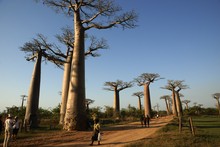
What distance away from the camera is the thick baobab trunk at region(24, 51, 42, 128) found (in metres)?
12.0

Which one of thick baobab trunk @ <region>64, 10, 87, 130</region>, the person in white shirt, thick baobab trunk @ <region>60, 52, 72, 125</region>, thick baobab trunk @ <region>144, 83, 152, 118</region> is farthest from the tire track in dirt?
thick baobab trunk @ <region>144, 83, 152, 118</region>

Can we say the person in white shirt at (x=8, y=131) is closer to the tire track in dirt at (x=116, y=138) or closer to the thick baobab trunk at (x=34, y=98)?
the tire track in dirt at (x=116, y=138)

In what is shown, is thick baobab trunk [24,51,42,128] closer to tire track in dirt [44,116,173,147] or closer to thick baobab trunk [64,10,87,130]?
thick baobab trunk [64,10,87,130]

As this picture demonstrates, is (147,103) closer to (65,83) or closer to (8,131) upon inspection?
Answer: (65,83)

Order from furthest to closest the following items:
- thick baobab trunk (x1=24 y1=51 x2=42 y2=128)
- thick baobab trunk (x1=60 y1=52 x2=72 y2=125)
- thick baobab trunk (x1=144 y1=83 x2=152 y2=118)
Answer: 1. thick baobab trunk (x1=144 y1=83 x2=152 y2=118)
2. thick baobab trunk (x1=60 y1=52 x2=72 y2=125)
3. thick baobab trunk (x1=24 y1=51 x2=42 y2=128)

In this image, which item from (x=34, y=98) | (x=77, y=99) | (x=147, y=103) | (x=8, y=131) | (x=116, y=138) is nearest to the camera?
(x=8, y=131)

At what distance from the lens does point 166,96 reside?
50781mm

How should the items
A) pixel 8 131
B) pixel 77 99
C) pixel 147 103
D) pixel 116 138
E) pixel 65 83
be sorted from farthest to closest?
pixel 147 103, pixel 65 83, pixel 77 99, pixel 116 138, pixel 8 131

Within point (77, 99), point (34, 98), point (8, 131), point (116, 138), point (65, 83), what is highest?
point (65, 83)

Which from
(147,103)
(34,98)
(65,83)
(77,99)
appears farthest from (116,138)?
(147,103)

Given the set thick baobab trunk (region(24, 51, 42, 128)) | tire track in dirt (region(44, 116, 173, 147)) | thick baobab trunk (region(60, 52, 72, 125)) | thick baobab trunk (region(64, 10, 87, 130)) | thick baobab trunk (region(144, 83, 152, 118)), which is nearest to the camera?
tire track in dirt (region(44, 116, 173, 147))

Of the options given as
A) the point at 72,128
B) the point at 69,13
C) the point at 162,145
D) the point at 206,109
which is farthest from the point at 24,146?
the point at 206,109

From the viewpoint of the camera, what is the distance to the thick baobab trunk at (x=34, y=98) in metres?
12.0

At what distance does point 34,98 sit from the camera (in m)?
12.7
